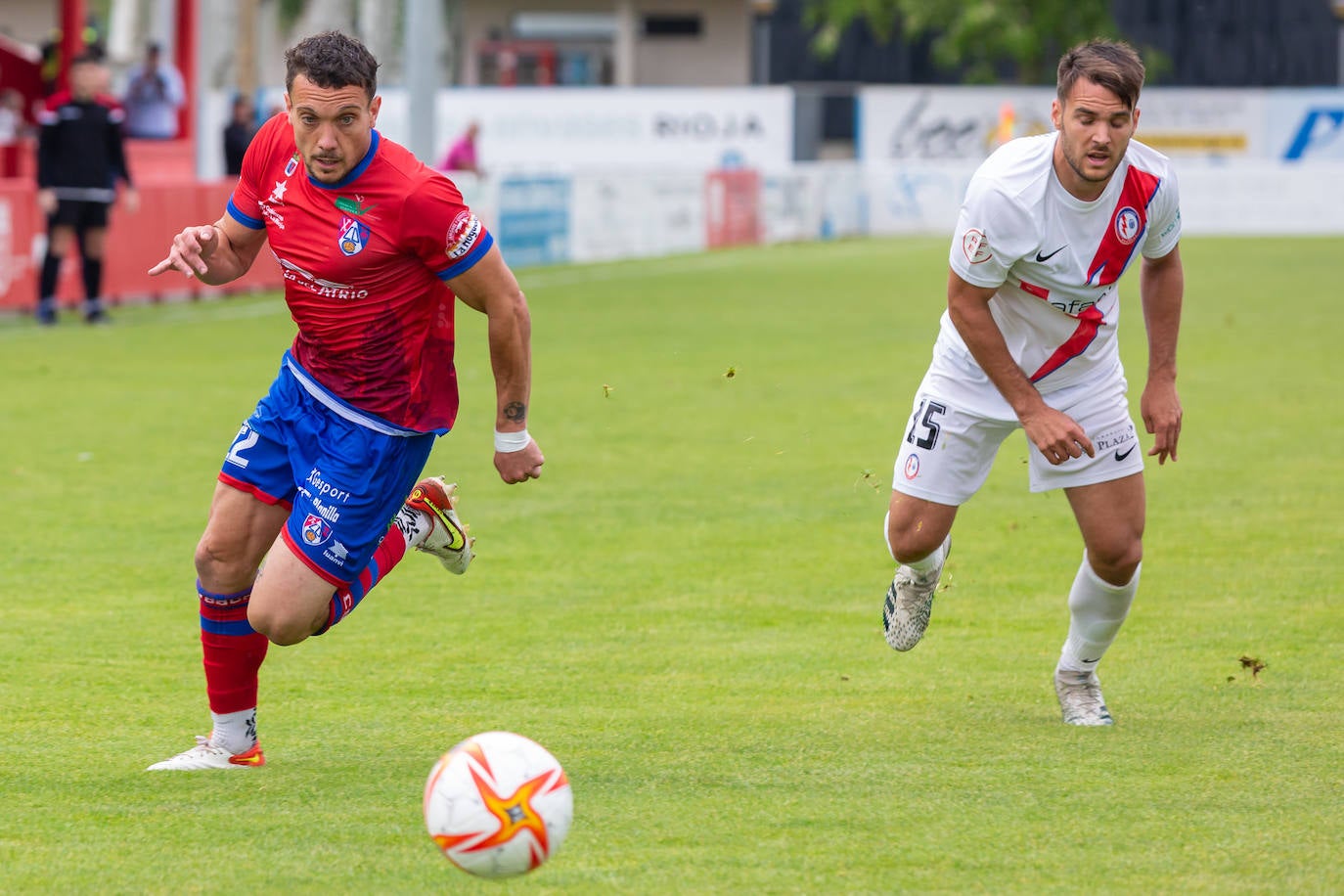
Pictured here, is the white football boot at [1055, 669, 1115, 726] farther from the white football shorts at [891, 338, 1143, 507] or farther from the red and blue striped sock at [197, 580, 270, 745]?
the red and blue striped sock at [197, 580, 270, 745]

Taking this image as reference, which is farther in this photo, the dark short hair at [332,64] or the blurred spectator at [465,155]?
the blurred spectator at [465,155]

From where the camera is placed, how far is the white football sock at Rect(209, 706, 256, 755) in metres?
5.37

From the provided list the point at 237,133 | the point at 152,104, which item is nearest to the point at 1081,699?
the point at 237,133

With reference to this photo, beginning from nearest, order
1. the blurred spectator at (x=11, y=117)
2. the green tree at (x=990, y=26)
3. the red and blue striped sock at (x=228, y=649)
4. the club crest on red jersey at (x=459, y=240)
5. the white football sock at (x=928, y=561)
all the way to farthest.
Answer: the club crest on red jersey at (x=459, y=240)
the red and blue striped sock at (x=228, y=649)
the white football sock at (x=928, y=561)
the blurred spectator at (x=11, y=117)
the green tree at (x=990, y=26)

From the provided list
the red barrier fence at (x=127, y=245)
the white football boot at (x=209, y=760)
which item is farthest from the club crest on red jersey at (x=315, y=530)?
the red barrier fence at (x=127, y=245)

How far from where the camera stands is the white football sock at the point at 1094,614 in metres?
5.83

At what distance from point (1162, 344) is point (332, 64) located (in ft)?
8.46

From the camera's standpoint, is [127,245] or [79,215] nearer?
[79,215]

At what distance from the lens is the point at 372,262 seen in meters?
5.18

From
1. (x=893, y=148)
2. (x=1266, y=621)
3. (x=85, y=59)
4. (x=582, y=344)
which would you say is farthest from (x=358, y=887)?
(x=893, y=148)

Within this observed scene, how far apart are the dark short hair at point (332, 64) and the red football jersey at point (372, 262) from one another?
0.21m

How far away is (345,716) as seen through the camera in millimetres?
5980

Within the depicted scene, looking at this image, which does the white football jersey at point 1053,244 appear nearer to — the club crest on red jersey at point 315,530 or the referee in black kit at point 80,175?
the club crest on red jersey at point 315,530

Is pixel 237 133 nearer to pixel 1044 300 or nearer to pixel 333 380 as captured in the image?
pixel 333 380
